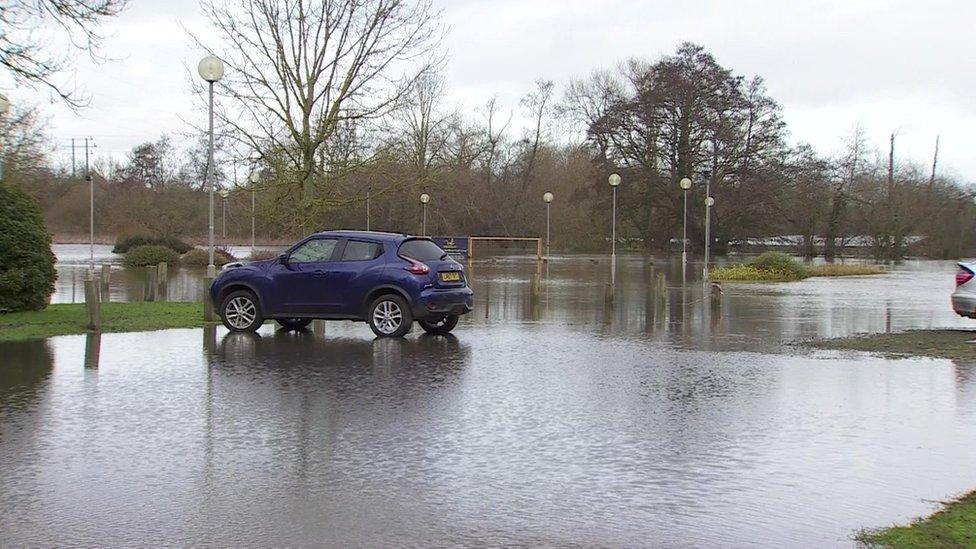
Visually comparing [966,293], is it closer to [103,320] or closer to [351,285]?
[351,285]

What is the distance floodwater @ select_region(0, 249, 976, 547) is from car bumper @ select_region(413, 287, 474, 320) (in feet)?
1.81

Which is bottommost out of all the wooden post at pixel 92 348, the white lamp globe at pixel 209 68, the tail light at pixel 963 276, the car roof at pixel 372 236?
the wooden post at pixel 92 348

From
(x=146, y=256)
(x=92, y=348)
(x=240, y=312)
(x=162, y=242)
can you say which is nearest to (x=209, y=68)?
(x=240, y=312)

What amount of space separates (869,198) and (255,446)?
76.9 m

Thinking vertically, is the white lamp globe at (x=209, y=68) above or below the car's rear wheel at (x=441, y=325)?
above

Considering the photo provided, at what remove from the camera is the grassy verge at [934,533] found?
5008mm

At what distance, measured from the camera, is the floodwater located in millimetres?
5477

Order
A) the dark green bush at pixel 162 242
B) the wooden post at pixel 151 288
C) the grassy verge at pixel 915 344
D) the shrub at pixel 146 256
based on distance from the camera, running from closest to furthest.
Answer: the grassy verge at pixel 915 344
the wooden post at pixel 151 288
the shrub at pixel 146 256
the dark green bush at pixel 162 242

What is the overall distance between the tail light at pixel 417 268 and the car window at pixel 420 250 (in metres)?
0.20

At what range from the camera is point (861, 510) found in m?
5.80

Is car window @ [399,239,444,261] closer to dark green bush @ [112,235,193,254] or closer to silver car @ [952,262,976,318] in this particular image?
silver car @ [952,262,976,318]

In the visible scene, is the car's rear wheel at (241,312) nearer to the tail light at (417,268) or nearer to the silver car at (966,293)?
the tail light at (417,268)

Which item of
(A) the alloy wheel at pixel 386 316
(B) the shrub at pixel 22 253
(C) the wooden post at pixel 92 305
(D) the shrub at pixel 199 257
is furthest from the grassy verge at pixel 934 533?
(D) the shrub at pixel 199 257

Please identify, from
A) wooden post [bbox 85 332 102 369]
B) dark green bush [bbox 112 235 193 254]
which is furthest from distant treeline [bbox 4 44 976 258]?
wooden post [bbox 85 332 102 369]
